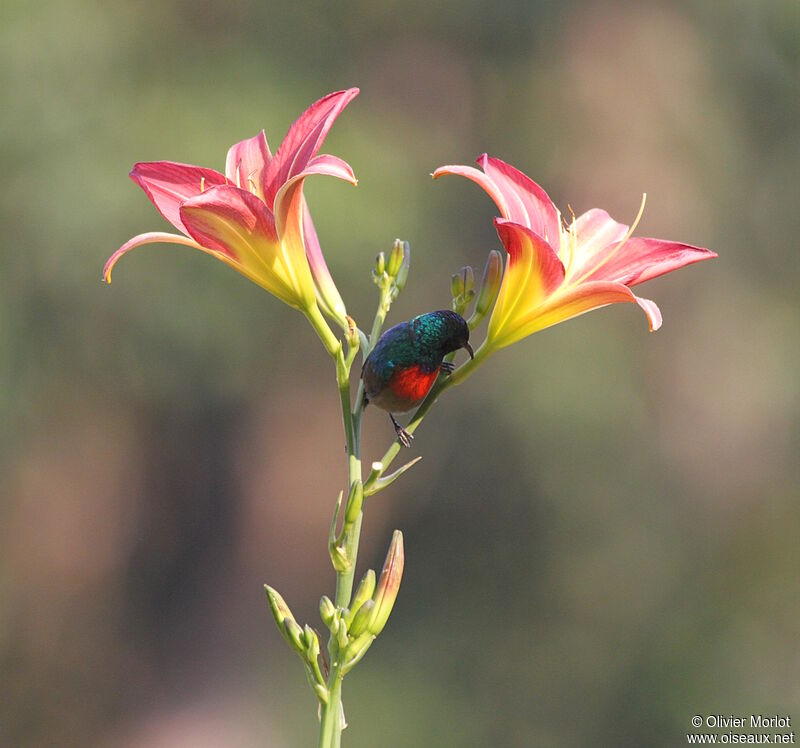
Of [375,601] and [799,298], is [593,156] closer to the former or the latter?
[799,298]

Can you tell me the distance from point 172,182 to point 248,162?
0.16 metres

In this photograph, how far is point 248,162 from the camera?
63.2 inches

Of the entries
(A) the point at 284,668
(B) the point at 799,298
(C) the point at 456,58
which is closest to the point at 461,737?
(A) the point at 284,668

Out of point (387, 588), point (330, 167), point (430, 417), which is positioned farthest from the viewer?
point (430, 417)

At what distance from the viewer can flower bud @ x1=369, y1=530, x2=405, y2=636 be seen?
141cm

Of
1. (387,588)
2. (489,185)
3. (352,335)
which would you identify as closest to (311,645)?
(387,588)

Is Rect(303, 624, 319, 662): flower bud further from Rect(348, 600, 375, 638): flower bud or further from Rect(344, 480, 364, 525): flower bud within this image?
Rect(344, 480, 364, 525): flower bud

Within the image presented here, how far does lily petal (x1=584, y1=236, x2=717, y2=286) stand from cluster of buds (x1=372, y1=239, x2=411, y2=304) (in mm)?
272

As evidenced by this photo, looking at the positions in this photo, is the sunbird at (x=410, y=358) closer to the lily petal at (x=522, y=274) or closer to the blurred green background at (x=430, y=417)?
the lily petal at (x=522, y=274)

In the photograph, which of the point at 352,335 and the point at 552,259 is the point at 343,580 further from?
the point at 552,259

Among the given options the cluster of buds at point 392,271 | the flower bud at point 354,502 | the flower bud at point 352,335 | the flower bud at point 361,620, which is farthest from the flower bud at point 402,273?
the flower bud at point 361,620

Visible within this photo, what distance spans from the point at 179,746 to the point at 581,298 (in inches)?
378

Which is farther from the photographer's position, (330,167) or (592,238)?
(592,238)

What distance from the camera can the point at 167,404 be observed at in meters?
9.70
